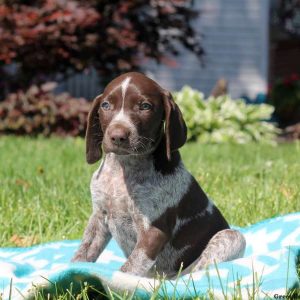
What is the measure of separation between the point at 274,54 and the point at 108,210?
888 inches

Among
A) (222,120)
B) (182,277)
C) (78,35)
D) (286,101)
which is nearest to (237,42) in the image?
(286,101)

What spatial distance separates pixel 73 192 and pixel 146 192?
2.26 meters

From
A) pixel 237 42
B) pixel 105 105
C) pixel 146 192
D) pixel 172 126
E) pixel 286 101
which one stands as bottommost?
pixel 286 101

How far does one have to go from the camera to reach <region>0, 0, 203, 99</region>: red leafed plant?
11695mm

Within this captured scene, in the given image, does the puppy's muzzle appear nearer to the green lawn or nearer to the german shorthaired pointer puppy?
the german shorthaired pointer puppy

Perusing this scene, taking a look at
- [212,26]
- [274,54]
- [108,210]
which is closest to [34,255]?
[108,210]

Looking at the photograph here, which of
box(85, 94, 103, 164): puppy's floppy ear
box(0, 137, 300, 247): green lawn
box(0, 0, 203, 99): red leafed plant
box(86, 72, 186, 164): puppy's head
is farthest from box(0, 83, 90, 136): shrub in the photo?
box(86, 72, 186, 164): puppy's head

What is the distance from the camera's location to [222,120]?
12.3 meters

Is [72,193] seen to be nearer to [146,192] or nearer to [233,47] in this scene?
[146,192]

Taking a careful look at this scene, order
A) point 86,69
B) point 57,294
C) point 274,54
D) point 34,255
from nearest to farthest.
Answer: point 57,294 → point 34,255 → point 86,69 → point 274,54

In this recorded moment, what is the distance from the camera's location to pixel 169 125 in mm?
3299

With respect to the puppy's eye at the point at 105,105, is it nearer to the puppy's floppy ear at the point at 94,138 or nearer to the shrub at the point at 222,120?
the puppy's floppy ear at the point at 94,138

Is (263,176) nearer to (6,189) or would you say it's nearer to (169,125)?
(6,189)

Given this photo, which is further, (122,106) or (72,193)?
(72,193)
